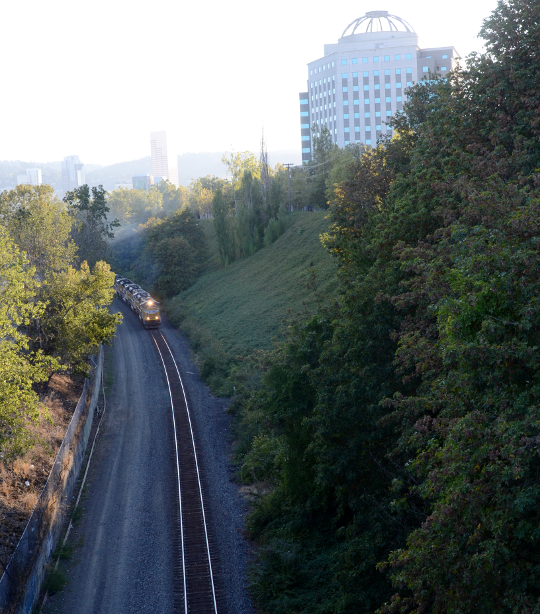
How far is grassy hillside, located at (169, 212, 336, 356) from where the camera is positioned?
44250 millimetres

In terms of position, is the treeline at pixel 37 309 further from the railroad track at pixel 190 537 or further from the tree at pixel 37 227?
the railroad track at pixel 190 537

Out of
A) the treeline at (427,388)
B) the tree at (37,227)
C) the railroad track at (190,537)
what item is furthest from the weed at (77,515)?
the tree at (37,227)

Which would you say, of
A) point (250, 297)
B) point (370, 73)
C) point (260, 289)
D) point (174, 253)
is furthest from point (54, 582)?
point (370, 73)

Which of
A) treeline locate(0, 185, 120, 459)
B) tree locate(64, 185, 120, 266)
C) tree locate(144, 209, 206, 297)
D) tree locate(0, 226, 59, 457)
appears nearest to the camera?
tree locate(0, 226, 59, 457)

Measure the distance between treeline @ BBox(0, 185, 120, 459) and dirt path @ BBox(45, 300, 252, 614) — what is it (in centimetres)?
374

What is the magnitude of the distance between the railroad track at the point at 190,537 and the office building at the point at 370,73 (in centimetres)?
10811

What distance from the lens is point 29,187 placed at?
42375mm

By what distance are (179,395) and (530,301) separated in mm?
27929

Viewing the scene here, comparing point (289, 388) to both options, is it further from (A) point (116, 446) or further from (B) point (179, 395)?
(B) point (179, 395)

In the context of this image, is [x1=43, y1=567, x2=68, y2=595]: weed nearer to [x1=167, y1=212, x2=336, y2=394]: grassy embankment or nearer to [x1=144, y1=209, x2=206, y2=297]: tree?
[x1=167, y1=212, x2=336, y2=394]: grassy embankment

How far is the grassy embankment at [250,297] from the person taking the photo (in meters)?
41.0

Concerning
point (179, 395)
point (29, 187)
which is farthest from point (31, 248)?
point (179, 395)

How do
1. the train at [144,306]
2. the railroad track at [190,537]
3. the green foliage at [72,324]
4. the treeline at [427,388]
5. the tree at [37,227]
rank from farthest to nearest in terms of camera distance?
the train at [144,306] < the tree at [37,227] < the green foliage at [72,324] < the railroad track at [190,537] < the treeline at [427,388]

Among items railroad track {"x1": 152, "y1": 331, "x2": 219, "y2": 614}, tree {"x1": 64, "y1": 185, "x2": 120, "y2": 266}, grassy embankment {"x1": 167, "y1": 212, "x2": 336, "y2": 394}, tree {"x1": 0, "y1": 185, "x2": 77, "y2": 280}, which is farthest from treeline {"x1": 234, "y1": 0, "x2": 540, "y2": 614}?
tree {"x1": 64, "y1": 185, "x2": 120, "y2": 266}
